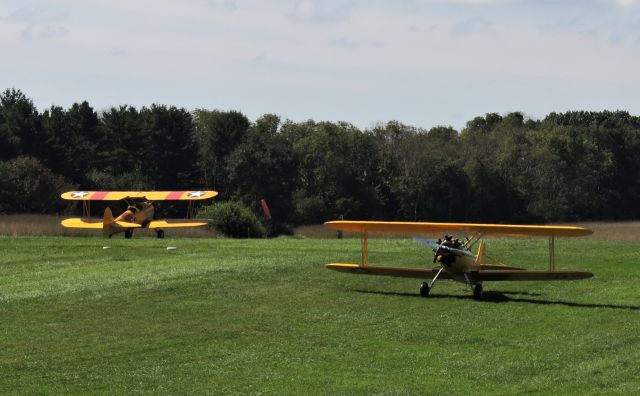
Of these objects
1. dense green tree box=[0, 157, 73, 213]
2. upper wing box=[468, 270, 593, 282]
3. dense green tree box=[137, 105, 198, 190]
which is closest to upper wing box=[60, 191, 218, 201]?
dense green tree box=[0, 157, 73, 213]

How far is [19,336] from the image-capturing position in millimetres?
21047

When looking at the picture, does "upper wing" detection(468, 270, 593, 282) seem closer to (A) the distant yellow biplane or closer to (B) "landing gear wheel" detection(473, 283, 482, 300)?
(B) "landing gear wheel" detection(473, 283, 482, 300)

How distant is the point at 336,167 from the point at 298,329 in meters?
67.5

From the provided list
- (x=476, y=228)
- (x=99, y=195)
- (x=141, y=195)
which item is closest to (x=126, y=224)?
(x=141, y=195)

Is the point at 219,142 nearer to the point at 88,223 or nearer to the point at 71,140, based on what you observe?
the point at 71,140

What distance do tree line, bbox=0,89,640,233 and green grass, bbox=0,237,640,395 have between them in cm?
4749

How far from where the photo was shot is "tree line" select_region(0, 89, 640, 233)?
84125mm

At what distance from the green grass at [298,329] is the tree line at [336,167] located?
47.5 m

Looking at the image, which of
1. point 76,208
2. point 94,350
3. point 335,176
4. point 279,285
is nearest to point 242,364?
point 94,350

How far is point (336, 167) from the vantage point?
3506 inches

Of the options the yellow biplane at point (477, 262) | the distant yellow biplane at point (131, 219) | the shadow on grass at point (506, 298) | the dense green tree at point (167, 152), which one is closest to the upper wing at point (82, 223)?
the distant yellow biplane at point (131, 219)

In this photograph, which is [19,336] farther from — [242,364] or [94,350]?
[242,364]

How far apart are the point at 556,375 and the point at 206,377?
5589mm

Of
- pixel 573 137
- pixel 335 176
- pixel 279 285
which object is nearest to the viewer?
pixel 279 285
